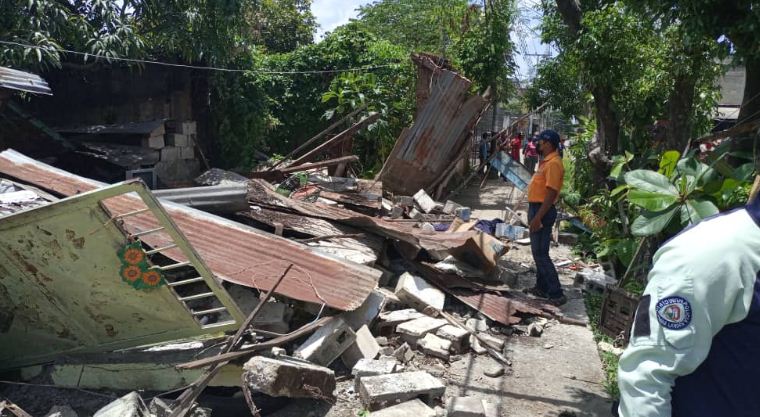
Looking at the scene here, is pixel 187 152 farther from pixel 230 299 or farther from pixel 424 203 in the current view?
pixel 230 299

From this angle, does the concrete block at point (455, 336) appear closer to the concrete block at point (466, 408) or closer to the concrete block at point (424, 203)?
the concrete block at point (466, 408)

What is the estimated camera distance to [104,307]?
355cm

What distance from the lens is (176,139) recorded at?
1216cm

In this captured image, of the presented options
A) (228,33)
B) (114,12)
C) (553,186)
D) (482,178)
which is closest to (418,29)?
(482,178)

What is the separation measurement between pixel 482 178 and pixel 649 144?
23.5 feet

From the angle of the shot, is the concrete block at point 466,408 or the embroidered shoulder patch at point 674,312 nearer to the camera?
the embroidered shoulder patch at point 674,312

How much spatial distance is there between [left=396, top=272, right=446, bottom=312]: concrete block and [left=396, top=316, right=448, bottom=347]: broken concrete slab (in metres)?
0.28

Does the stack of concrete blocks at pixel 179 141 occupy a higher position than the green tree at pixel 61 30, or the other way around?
the green tree at pixel 61 30

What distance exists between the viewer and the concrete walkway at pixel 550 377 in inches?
164

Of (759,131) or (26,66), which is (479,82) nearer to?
(26,66)

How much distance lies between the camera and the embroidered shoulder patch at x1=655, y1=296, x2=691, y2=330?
1.40 meters

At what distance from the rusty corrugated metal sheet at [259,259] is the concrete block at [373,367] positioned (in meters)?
0.43

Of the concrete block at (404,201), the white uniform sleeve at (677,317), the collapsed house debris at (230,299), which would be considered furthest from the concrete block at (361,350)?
the concrete block at (404,201)

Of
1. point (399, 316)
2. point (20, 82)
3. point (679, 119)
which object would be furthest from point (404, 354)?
point (20, 82)
